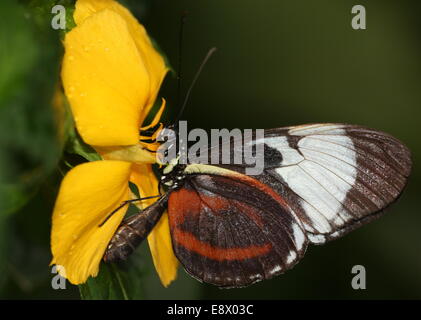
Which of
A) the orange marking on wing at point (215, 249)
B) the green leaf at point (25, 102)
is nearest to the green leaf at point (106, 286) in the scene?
the orange marking on wing at point (215, 249)

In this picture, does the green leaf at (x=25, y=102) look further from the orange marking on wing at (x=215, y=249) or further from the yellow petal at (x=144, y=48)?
the orange marking on wing at (x=215, y=249)

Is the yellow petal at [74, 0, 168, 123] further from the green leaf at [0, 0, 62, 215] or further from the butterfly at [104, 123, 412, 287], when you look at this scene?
the green leaf at [0, 0, 62, 215]

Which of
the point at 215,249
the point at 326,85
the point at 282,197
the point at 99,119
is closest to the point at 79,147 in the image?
the point at 99,119

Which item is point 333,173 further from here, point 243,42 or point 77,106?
point 243,42

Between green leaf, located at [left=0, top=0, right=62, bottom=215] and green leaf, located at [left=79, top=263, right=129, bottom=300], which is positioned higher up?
green leaf, located at [left=0, top=0, right=62, bottom=215]

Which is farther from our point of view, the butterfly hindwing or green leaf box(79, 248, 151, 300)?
the butterfly hindwing

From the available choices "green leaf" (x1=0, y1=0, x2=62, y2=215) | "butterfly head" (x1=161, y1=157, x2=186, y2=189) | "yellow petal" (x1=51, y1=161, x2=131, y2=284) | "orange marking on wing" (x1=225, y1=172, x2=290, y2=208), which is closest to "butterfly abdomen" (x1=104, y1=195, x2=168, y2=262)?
"yellow petal" (x1=51, y1=161, x2=131, y2=284)
